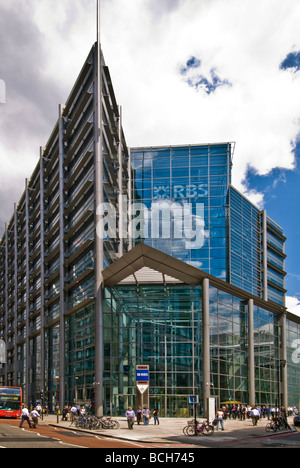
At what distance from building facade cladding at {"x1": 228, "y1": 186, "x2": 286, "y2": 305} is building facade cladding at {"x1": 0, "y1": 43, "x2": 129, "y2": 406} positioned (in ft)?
56.8

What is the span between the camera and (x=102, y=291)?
2138 inches

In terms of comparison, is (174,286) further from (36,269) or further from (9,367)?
(9,367)

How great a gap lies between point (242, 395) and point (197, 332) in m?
11.0

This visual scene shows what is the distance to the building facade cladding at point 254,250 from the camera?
268 ft

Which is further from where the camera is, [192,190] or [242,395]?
[192,190]

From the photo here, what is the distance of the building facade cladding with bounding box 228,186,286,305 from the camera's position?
81.8m

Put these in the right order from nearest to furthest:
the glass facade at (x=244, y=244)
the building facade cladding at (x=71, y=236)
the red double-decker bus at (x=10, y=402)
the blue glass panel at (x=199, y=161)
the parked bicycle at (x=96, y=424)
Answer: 1. the parked bicycle at (x=96, y=424)
2. the red double-decker bus at (x=10, y=402)
3. the building facade cladding at (x=71, y=236)
4. the blue glass panel at (x=199, y=161)
5. the glass facade at (x=244, y=244)

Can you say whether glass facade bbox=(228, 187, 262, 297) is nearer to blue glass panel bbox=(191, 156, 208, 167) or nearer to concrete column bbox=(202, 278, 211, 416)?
blue glass panel bbox=(191, 156, 208, 167)

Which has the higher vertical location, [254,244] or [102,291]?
[254,244]

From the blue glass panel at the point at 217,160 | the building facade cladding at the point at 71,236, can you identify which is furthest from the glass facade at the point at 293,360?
the building facade cladding at the point at 71,236

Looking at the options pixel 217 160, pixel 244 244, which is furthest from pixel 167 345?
pixel 244 244

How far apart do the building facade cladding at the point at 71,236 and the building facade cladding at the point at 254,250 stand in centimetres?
1732

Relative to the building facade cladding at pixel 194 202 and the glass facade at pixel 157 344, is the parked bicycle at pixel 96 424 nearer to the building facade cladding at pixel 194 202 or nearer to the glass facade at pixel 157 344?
the glass facade at pixel 157 344

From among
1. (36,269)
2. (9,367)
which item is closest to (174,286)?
(36,269)
